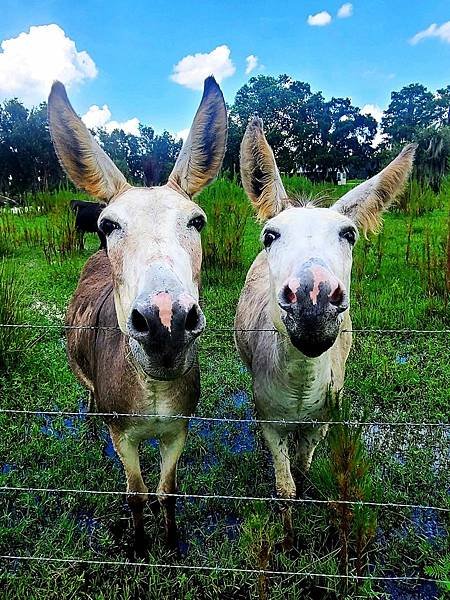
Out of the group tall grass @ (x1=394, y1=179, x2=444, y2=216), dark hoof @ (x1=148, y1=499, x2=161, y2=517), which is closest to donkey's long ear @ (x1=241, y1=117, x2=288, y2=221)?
dark hoof @ (x1=148, y1=499, x2=161, y2=517)

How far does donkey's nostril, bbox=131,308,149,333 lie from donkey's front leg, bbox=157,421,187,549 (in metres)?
1.21

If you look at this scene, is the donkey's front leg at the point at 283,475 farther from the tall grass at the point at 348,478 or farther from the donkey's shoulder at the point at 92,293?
the donkey's shoulder at the point at 92,293

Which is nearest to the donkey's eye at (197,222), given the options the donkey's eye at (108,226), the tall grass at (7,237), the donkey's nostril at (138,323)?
the donkey's eye at (108,226)

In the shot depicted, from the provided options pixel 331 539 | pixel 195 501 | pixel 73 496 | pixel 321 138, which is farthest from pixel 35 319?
pixel 321 138

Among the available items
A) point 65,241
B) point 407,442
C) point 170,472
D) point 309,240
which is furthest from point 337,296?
point 65,241

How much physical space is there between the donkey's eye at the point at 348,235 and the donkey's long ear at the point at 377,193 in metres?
0.35

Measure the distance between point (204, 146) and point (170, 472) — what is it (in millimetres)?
1828

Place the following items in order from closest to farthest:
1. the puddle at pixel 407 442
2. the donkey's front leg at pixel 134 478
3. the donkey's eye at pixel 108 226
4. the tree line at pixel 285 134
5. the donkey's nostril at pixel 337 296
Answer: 1. the donkey's nostril at pixel 337 296
2. the donkey's eye at pixel 108 226
3. the donkey's front leg at pixel 134 478
4. the puddle at pixel 407 442
5. the tree line at pixel 285 134

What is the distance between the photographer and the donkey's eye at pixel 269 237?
246cm

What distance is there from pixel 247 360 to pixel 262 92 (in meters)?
39.8

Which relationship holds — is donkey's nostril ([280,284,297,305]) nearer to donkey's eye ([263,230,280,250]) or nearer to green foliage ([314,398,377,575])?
donkey's eye ([263,230,280,250])

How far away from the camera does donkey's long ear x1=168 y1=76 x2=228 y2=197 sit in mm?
2443

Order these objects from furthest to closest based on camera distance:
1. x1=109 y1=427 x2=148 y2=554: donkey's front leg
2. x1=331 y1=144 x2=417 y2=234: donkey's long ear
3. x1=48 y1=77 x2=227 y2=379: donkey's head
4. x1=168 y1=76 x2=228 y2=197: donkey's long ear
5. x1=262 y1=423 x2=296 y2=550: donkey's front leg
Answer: x1=262 y1=423 x2=296 y2=550: donkey's front leg
x1=109 y1=427 x2=148 y2=554: donkey's front leg
x1=331 y1=144 x2=417 y2=234: donkey's long ear
x1=168 y1=76 x2=228 y2=197: donkey's long ear
x1=48 y1=77 x2=227 y2=379: donkey's head

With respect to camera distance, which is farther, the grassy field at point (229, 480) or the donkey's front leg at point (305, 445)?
the donkey's front leg at point (305, 445)
